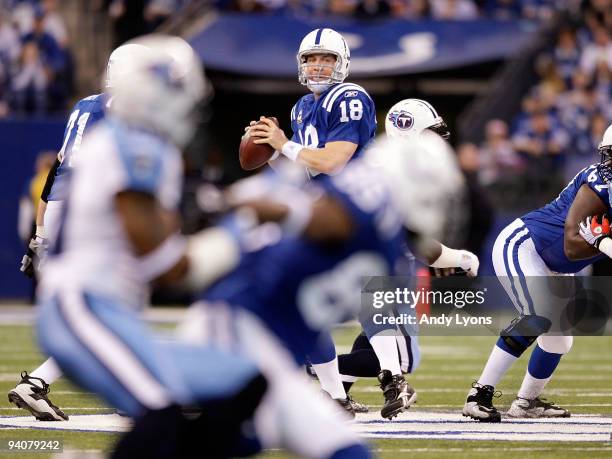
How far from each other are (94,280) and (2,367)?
18.6 feet

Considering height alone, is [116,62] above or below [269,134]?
above

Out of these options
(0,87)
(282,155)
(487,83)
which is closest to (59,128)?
(0,87)

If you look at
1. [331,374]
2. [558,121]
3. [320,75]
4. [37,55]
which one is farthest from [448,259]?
[37,55]

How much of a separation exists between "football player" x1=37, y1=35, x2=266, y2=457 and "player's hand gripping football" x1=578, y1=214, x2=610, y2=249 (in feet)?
10.9

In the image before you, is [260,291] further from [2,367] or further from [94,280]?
[2,367]

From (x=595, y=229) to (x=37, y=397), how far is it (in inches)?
113

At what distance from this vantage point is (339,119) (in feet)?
22.4

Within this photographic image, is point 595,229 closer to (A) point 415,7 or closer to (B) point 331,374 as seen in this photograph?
(B) point 331,374

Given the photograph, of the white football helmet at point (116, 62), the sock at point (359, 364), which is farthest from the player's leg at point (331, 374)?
the white football helmet at point (116, 62)

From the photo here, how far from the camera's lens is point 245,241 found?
3896 mm

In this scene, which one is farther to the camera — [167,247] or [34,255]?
[34,255]

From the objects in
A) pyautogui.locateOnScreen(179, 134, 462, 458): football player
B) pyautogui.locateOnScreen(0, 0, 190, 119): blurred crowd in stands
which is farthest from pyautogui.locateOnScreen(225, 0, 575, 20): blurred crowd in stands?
pyautogui.locateOnScreen(179, 134, 462, 458): football player

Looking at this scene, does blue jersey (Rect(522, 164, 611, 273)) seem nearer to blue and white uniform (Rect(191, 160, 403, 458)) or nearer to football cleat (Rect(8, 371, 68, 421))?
football cleat (Rect(8, 371, 68, 421))

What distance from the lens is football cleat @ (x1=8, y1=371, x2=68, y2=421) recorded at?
6562 mm
